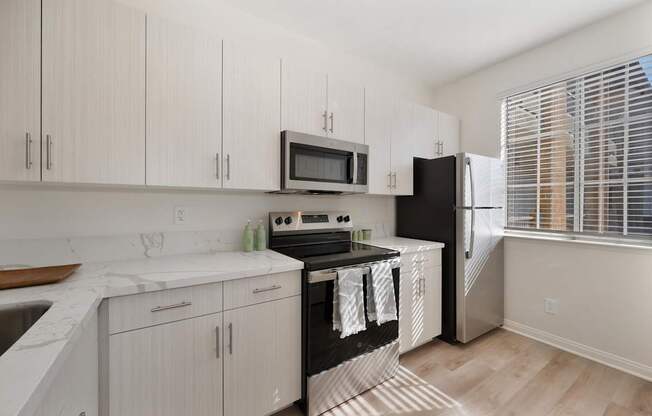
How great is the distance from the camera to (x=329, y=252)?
2.05 meters

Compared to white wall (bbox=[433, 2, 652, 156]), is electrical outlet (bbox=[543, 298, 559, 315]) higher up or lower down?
lower down

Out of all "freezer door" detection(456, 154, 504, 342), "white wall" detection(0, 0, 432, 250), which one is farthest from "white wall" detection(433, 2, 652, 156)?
"white wall" detection(0, 0, 432, 250)

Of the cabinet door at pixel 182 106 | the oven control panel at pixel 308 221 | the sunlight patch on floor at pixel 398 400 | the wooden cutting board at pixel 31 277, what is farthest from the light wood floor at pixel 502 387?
the cabinet door at pixel 182 106

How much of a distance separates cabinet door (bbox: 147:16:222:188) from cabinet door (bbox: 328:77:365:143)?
2.71ft

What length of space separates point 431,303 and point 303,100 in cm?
197

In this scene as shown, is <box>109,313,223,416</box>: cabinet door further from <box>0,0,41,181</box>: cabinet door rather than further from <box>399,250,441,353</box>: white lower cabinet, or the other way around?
<box>399,250,441,353</box>: white lower cabinet

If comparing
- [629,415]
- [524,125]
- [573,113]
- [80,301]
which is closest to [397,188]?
[524,125]

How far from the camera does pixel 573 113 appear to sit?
249 centimetres

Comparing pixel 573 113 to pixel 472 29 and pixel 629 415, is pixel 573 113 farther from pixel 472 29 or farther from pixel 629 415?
pixel 629 415

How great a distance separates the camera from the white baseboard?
6.84ft

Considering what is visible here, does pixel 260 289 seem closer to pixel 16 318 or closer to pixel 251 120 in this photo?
pixel 16 318

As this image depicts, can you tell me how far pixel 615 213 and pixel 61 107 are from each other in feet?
11.9

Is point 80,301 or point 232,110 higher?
point 232,110

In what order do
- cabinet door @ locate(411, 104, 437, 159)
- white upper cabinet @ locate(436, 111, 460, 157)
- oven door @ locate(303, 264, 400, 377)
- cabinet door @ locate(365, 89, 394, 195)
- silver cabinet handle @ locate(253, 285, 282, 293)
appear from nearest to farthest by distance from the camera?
silver cabinet handle @ locate(253, 285, 282, 293), oven door @ locate(303, 264, 400, 377), cabinet door @ locate(365, 89, 394, 195), cabinet door @ locate(411, 104, 437, 159), white upper cabinet @ locate(436, 111, 460, 157)
